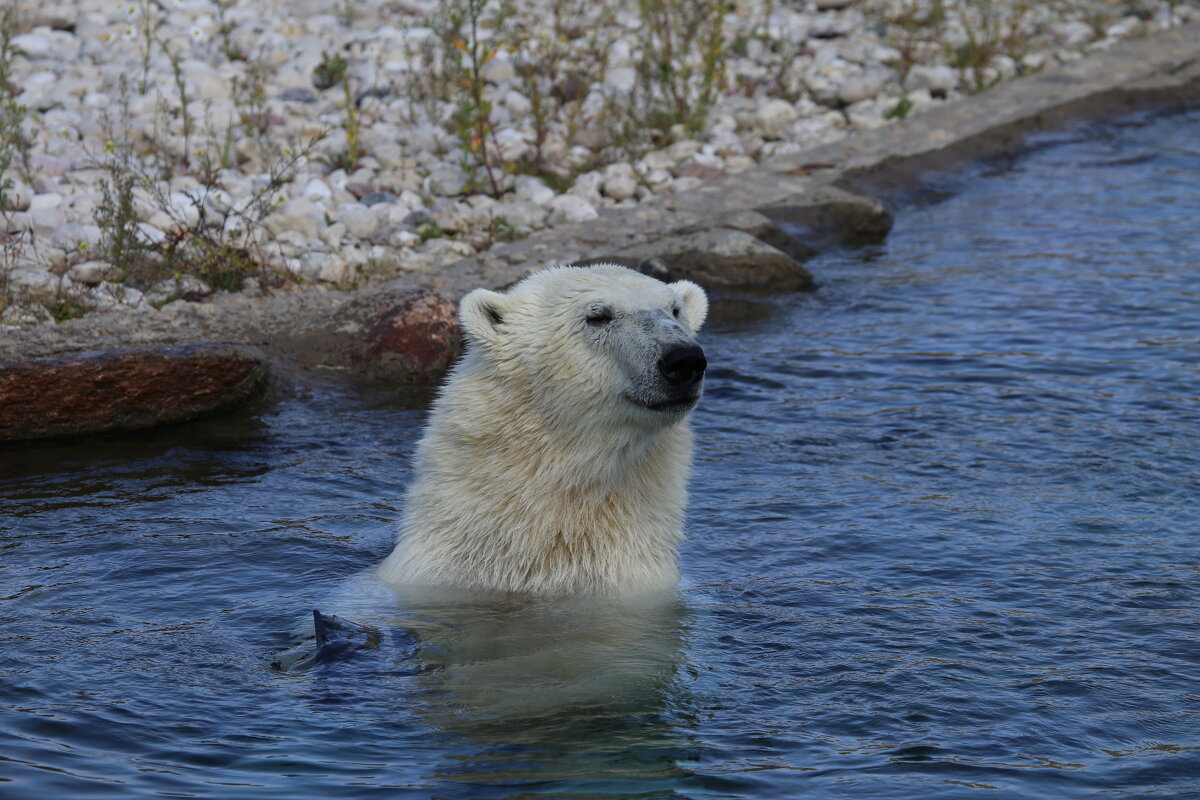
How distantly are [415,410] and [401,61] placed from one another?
224 inches

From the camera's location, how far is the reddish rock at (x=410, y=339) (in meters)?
6.72

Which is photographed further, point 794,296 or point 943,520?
point 794,296

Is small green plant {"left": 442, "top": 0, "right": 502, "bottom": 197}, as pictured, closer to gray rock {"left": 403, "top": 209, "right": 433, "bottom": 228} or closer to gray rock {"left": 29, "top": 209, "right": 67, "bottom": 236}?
gray rock {"left": 403, "top": 209, "right": 433, "bottom": 228}

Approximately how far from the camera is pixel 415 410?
6.46 meters

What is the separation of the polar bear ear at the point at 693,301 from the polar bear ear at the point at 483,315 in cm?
59

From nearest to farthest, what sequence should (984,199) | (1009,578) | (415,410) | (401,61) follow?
(1009,578) < (415,410) < (984,199) < (401,61)

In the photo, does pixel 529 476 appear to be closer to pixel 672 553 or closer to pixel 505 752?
pixel 672 553

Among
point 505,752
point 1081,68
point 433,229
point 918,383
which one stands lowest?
point 505,752

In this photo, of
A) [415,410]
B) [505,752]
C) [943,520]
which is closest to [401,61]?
[415,410]

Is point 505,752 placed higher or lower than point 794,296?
lower

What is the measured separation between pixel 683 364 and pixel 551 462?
1.95 feet

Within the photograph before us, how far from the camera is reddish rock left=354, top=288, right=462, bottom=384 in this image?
672 cm

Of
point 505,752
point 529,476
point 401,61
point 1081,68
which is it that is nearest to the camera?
point 505,752

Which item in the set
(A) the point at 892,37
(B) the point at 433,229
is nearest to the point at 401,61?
(B) the point at 433,229
